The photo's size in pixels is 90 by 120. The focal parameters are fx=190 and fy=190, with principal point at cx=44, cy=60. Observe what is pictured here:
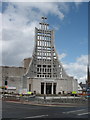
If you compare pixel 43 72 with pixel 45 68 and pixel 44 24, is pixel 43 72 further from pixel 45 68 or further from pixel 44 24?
pixel 44 24

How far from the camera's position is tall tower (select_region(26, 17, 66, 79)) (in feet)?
330

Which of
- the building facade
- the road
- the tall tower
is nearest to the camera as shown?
the road

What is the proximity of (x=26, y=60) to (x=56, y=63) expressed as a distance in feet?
59.2

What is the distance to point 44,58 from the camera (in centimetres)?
10294

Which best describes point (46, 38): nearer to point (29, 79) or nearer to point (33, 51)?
point (33, 51)

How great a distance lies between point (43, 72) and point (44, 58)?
763 cm

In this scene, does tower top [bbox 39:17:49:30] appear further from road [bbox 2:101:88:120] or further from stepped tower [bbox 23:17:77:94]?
road [bbox 2:101:88:120]

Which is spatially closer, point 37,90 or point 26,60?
point 37,90

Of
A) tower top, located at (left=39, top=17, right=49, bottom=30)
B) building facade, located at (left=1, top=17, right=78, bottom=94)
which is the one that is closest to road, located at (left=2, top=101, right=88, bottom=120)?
building facade, located at (left=1, top=17, right=78, bottom=94)

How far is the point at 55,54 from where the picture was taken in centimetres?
10619

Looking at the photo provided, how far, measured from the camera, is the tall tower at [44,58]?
10069 centimetres

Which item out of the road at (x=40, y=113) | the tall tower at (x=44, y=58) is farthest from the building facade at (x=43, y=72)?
the road at (x=40, y=113)

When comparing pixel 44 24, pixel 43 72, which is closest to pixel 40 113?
pixel 43 72

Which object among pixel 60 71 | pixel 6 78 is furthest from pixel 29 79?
pixel 60 71
